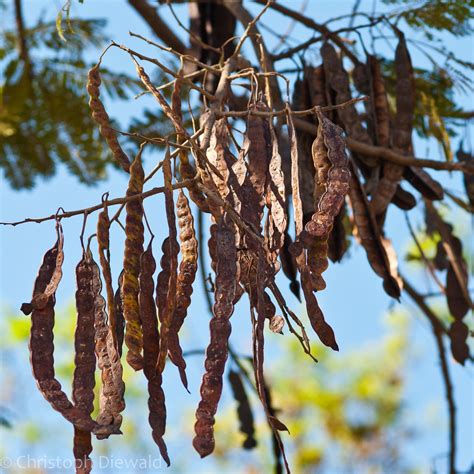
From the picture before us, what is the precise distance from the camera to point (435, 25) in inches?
96.6

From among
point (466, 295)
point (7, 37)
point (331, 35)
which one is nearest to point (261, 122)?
point (331, 35)

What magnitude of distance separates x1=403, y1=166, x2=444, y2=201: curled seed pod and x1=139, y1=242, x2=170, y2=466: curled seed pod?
1.01m

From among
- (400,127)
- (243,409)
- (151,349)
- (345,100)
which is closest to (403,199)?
(400,127)

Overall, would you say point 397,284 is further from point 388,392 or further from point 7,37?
point 388,392

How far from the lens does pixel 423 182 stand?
222 centimetres

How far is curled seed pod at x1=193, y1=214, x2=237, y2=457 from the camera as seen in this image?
1.23 m

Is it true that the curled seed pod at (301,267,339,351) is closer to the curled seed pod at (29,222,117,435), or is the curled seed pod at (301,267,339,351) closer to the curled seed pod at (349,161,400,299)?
the curled seed pod at (29,222,117,435)

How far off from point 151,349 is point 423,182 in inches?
42.3

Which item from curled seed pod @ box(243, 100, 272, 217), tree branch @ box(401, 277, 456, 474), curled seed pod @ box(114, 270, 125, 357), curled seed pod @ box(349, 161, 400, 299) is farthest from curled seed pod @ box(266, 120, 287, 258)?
tree branch @ box(401, 277, 456, 474)

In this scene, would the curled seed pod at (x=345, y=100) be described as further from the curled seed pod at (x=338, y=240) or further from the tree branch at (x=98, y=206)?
the tree branch at (x=98, y=206)

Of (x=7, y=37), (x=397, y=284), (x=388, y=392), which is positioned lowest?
(x=397, y=284)

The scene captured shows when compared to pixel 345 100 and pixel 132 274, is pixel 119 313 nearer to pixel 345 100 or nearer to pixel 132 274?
pixel 132 274

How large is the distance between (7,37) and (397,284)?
6.42ft

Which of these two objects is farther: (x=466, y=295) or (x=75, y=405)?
(x=466, y=295)
